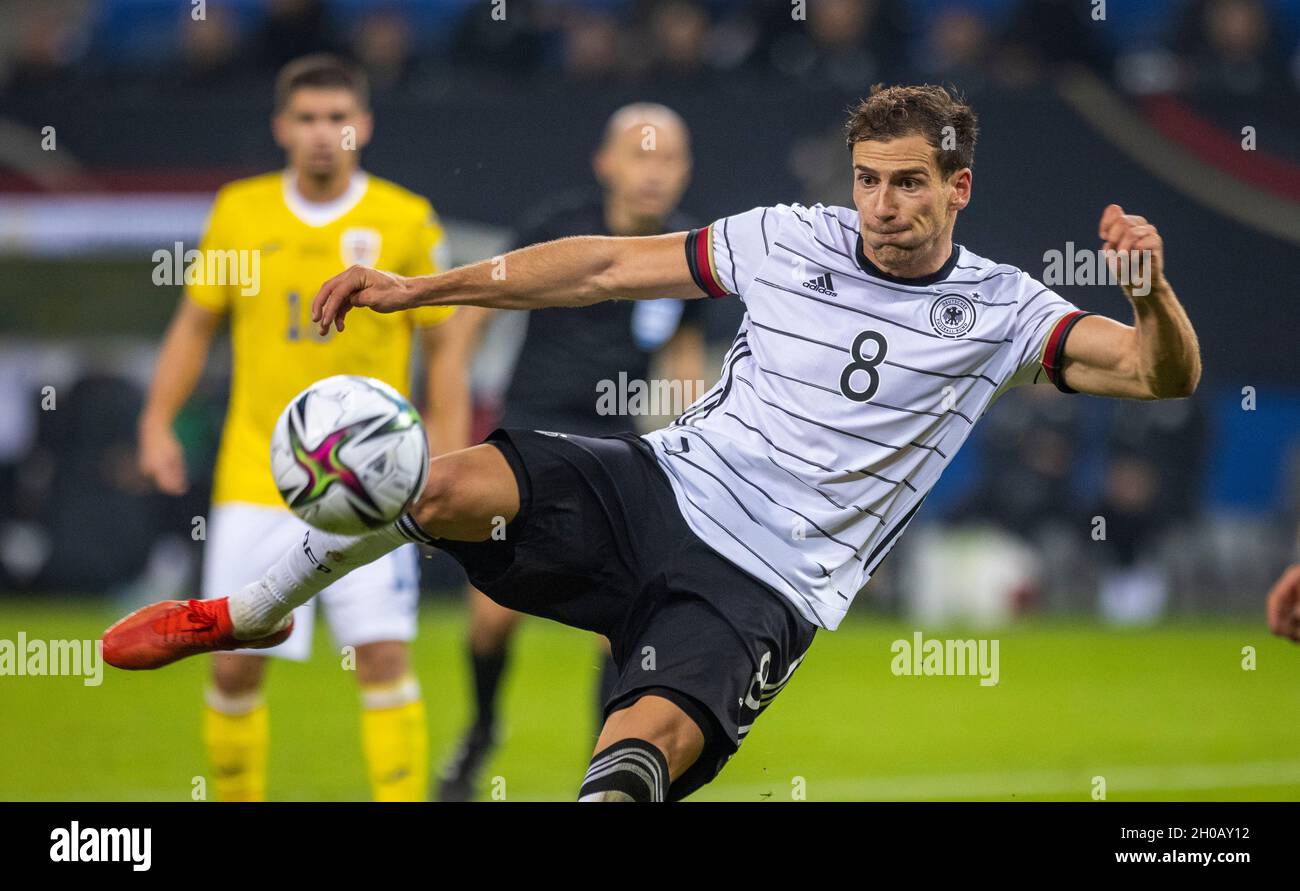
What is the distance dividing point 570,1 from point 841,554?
1096 centimetres

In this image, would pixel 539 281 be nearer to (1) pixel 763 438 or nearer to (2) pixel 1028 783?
(1) pixel 763 438

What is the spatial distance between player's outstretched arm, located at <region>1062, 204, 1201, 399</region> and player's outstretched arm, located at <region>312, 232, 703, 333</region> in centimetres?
102

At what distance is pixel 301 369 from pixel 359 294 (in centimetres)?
184

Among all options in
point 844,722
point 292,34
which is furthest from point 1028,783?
point 292,34

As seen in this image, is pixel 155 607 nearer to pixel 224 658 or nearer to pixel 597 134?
pixel 224 658

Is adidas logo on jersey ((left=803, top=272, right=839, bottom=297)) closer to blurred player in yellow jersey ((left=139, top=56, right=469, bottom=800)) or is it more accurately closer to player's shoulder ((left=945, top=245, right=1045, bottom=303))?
player's shoulder ((left=945, top=245, right=1045, bottom=303))

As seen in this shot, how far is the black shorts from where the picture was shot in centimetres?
445

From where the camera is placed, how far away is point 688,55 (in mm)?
12828

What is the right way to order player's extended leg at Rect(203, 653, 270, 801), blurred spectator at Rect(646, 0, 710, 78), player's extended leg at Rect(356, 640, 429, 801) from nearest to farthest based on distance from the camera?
1. player's extended leg at Rect(356, 640, 429, 801)
2. player's extended leg at Rect(203, 653, 270, 801)
3. blurred spectator at Rect(646, 0, 710, 78)

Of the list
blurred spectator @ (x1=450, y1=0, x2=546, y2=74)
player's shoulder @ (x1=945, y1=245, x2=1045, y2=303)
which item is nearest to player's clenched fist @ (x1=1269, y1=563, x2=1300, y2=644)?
player's shoulder @ (x1=945, y1=245, x2=1045, y2=303)

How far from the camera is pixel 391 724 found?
19.5ft

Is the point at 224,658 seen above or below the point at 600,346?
below

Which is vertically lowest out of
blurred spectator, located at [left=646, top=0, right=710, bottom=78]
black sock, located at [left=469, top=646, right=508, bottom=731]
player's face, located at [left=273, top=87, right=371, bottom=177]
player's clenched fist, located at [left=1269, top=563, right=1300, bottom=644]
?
player's clenched fist, located at [left=1269, top=563, right=1300, bottom=644]
